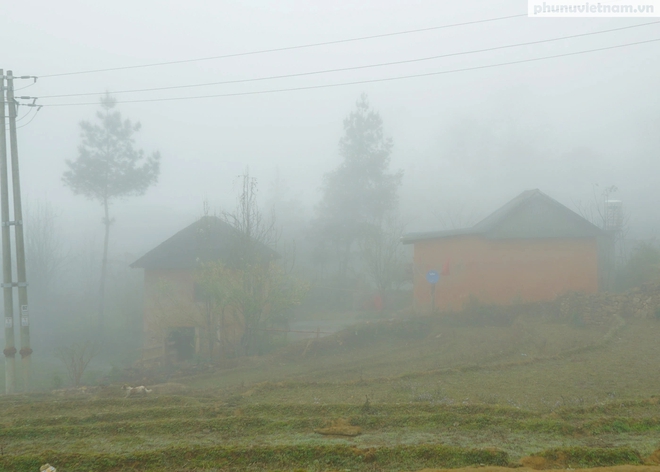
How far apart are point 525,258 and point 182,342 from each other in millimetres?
17477

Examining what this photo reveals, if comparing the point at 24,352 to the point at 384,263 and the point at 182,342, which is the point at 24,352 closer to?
the point at 182,342

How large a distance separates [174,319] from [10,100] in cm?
1185

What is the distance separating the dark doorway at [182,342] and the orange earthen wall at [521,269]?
1274 cm

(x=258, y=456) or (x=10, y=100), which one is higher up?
(x=10, y=100)

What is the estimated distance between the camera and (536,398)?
9.83m

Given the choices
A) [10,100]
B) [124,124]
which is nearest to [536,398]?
[10,100]

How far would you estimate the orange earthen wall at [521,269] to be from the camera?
27125 mm

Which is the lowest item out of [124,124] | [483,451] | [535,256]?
[483,451]

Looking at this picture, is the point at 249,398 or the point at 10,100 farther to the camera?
the point at 10,100

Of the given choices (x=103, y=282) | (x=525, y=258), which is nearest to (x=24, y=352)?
(x=103, y=282)

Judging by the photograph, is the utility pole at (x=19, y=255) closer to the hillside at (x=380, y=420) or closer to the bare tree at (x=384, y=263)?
the hillside at (x=380, y=420)

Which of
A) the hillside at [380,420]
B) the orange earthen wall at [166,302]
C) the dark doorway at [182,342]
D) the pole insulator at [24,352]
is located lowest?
the dark doorway at [182,342]

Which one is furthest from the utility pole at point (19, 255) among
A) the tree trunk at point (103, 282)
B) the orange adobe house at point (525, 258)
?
the orange adobe house at point (525, 258)

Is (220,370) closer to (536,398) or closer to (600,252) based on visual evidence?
(536,398)
